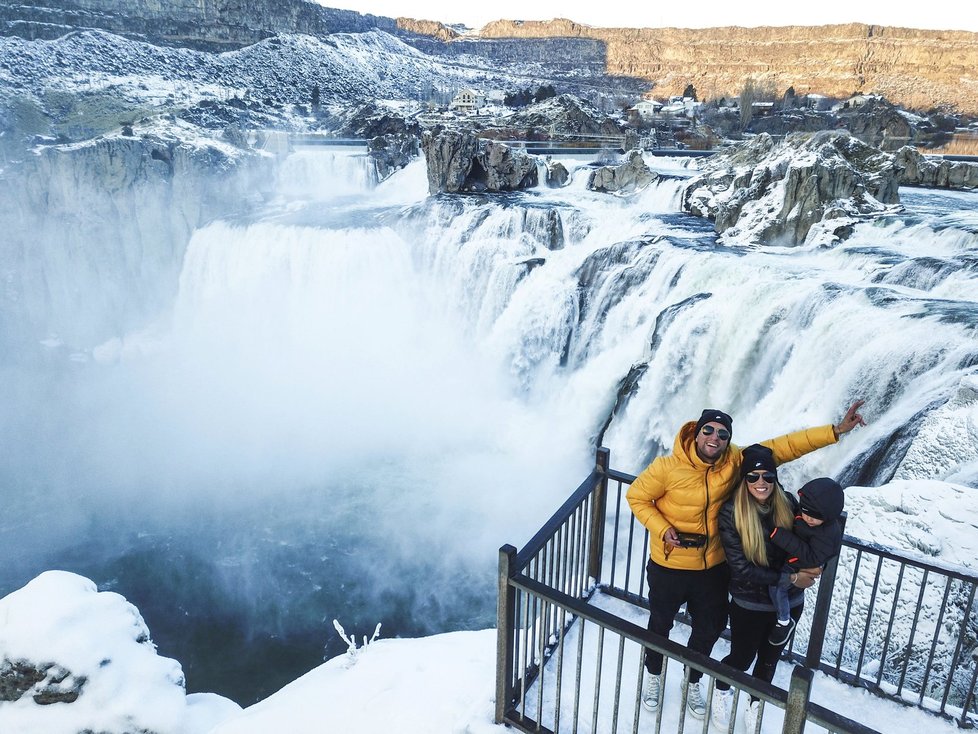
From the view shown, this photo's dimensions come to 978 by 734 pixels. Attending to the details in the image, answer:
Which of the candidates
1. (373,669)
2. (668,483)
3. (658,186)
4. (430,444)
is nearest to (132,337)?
(430,444)

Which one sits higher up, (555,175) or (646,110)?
(646,110)

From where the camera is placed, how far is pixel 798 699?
263 cm

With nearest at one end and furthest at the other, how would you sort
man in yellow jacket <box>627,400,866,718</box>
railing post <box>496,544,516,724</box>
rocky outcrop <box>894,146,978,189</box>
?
man in yellow jacket <box>627,400,866,718</box> → railing post <box>496,544,516,724</box> → rocky outcrop <box>894,146,978,189</box>

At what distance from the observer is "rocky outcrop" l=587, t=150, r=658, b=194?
25.8m

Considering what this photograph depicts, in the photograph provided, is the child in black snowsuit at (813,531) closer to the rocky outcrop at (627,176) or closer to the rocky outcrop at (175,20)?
the rocky outcrop at (627,176)

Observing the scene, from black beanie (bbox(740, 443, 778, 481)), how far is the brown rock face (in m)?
97.9

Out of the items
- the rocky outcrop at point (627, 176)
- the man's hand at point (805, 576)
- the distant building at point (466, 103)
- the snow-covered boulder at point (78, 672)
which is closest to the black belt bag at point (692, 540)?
the man's hand at point (805, 576)

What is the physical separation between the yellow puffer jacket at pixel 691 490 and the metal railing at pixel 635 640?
529 mm

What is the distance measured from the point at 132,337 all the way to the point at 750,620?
3040 centimetres

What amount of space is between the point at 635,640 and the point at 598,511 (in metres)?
1.76

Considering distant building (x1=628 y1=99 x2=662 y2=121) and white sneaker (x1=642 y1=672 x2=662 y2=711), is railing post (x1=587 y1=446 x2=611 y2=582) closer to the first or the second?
white sneaker (x1=642 y1=672 x2=662 y2=711)

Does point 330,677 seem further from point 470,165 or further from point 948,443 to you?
point 470,165

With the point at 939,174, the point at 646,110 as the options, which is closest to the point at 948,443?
the point at 939,174

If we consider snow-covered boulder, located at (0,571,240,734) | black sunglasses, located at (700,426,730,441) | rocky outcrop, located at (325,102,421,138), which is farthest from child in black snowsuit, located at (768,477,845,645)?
rocky outcrop, located at (325,102,421,138)
